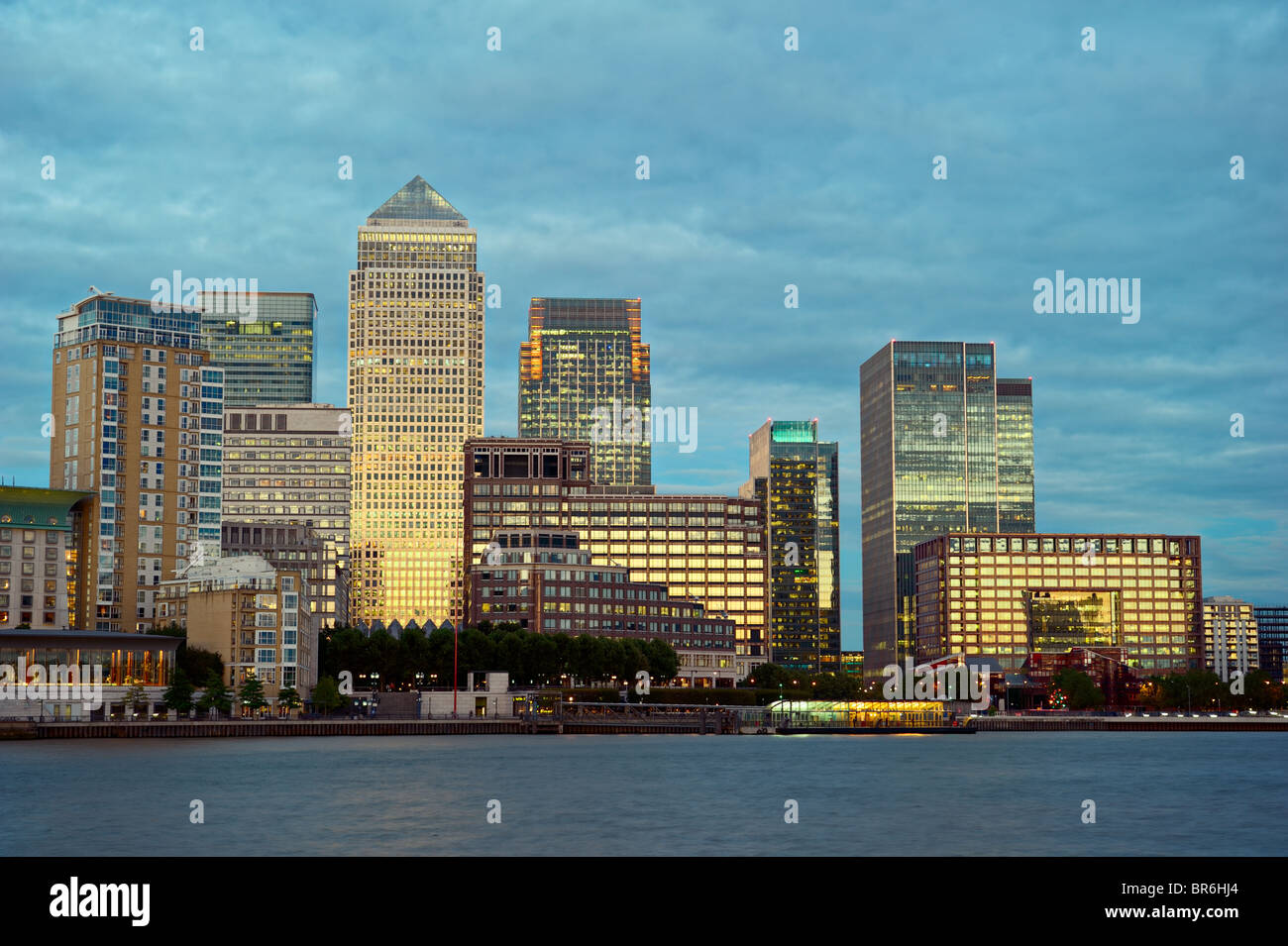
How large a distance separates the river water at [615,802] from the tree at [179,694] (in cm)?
2385

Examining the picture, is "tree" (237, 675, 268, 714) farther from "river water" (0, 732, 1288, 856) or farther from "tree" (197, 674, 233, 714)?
"river water" (0, 732, 1288, 856)

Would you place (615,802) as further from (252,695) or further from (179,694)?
(252,695)

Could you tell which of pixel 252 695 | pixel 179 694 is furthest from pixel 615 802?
pixel 252 695

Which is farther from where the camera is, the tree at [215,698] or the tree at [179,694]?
the tree at [215,698]

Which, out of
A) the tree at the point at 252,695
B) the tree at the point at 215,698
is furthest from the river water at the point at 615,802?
the tree at the point at 252,695

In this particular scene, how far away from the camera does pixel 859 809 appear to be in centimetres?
9406

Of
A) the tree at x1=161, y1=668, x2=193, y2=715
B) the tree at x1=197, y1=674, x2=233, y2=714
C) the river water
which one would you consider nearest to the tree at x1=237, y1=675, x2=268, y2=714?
the tree at x1=197, y1=674, x2=233, y2=714

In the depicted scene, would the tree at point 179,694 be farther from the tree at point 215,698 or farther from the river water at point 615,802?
the river water at point 615,802

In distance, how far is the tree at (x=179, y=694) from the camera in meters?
189

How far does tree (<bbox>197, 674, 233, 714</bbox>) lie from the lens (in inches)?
7554
